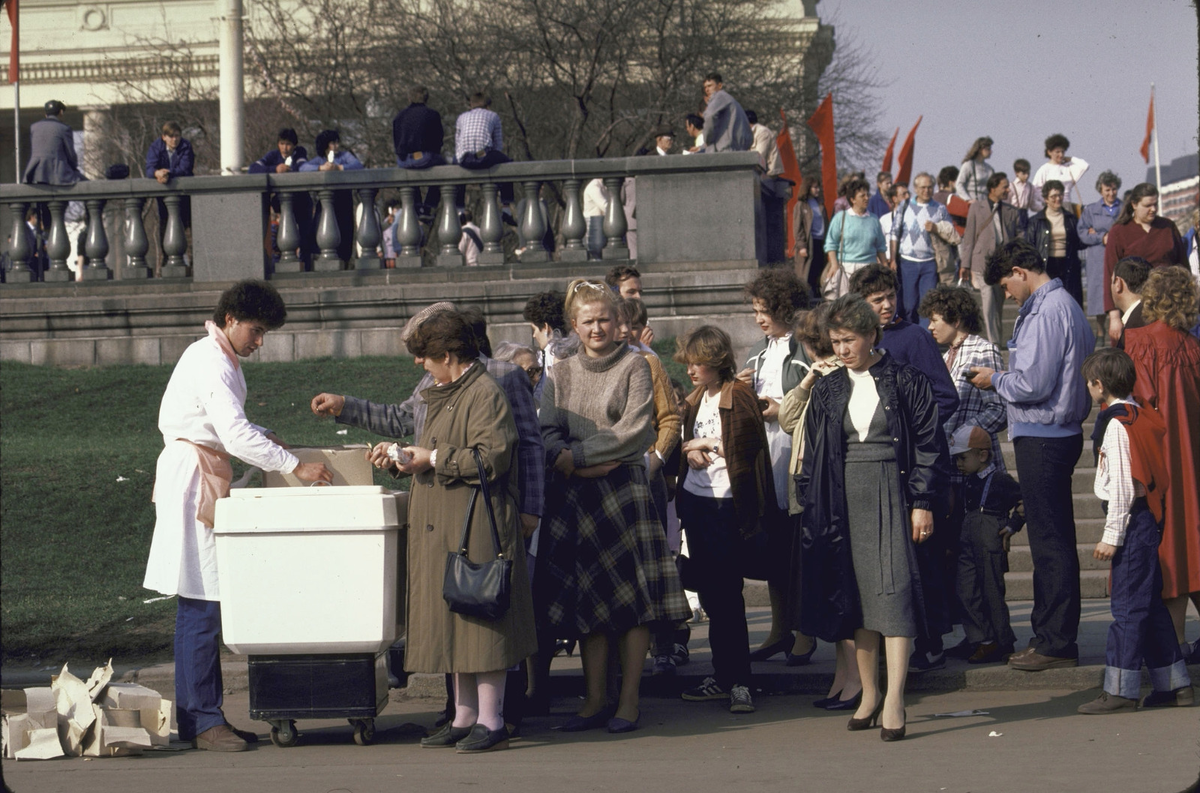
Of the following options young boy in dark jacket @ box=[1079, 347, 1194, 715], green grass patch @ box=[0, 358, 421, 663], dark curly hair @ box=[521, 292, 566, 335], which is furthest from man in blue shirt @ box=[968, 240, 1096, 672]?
green grass patch @ box=[0, 358, 421, 663]

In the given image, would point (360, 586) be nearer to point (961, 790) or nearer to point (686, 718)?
point (686, 718)

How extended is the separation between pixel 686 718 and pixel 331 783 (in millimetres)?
1912

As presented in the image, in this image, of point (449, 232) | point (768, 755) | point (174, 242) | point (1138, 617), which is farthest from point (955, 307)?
point (174, 242)

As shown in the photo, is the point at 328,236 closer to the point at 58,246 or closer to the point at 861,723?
the point at 58,246

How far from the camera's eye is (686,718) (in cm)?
687

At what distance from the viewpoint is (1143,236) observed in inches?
489

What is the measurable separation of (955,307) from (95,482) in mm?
6588

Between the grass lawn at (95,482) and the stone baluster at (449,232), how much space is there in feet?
3.79

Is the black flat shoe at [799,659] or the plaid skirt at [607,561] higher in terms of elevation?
the plaid skirt at [607,561]

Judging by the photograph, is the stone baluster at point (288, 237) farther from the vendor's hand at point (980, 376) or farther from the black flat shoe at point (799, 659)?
the vendor's hand at point (980, 376)

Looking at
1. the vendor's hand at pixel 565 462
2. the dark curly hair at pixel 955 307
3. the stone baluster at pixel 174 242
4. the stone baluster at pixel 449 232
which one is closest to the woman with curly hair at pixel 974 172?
the stone baluster at pixel 449 232

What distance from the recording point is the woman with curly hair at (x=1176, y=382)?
22.4 feet

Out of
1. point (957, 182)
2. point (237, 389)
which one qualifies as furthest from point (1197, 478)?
point (957, 182)

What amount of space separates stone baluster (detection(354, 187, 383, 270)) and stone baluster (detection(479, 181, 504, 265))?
3.57 feet
